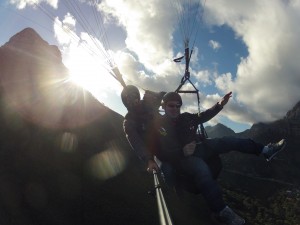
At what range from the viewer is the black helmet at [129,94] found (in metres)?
8.32

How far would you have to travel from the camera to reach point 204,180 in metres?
5.96

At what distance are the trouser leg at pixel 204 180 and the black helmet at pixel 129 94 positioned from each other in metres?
2.51

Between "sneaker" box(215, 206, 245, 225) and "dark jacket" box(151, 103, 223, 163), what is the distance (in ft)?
4.53

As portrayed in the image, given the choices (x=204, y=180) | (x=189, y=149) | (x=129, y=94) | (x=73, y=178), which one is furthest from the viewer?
(x=73, y=178)

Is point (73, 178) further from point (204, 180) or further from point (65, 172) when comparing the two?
point (204, 180)

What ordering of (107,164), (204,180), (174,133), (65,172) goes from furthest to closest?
(107,164)
(65,172)
(174,133)
(204,180)

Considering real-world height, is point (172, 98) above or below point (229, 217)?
above

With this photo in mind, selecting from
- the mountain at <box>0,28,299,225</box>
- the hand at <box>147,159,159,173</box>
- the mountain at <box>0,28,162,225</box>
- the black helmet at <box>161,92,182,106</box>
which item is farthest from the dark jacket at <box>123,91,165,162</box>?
the mountain at <box>0,28,162,225</box>

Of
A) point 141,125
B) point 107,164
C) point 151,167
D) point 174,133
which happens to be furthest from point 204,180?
point 107,164

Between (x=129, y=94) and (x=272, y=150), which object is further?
(x=129, y=94)

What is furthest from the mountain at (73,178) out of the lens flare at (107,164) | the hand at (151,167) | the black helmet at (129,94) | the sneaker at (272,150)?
the black helmet at (129,94)

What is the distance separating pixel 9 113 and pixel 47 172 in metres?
8.71

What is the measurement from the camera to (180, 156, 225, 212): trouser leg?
5762mm

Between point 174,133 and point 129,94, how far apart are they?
6.80 ft
